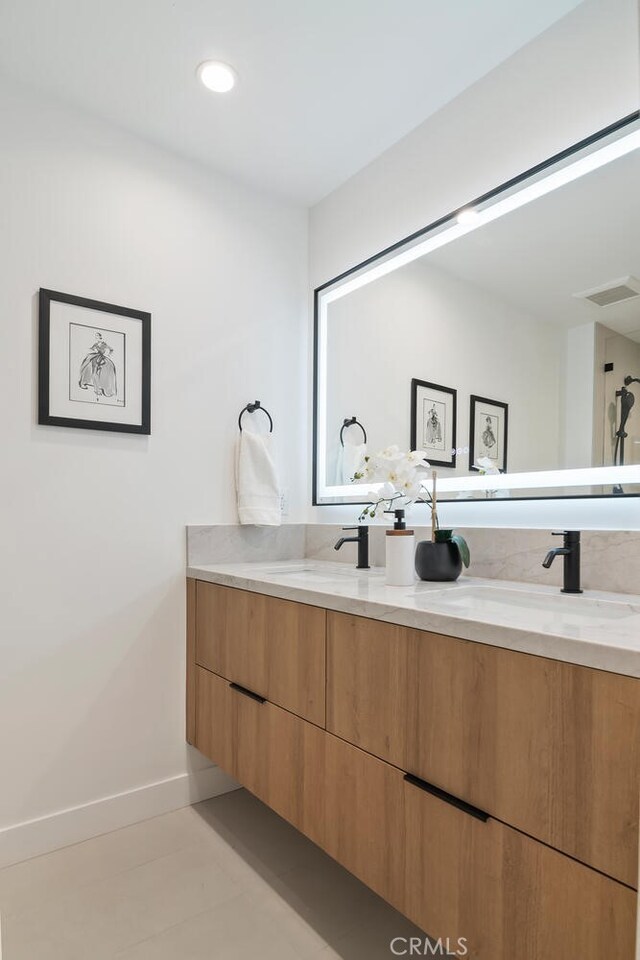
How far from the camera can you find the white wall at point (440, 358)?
163 cm

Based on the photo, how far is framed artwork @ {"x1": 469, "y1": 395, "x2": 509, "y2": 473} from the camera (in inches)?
67.2

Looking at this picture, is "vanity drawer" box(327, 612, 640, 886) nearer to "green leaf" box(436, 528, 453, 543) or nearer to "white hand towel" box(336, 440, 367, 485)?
"green leaf" box(436, 528, 453, 543)

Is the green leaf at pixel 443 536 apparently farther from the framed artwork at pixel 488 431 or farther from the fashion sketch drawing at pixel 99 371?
the fashion sketch drawing at pixel 99 371

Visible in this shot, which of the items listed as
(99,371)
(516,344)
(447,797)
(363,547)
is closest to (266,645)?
Answer: (363,547)

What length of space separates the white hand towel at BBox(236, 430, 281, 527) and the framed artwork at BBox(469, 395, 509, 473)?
80 centimetres

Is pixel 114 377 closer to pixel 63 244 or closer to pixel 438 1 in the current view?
pixel 63 244

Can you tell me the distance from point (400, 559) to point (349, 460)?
812mm

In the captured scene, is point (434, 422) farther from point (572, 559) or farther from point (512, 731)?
point (512, 731)

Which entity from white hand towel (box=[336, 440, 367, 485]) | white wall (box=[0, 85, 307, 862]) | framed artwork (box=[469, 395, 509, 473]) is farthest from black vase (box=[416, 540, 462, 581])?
white wall (box=[0, 85, 307, 862])

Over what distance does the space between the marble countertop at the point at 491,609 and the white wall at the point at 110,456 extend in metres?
0.34

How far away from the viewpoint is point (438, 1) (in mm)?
1499

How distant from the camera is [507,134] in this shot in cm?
167

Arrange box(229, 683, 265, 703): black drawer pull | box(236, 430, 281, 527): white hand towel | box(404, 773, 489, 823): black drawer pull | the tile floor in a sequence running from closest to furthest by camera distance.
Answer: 1. box(404, 773, 489, 823): black drawer pull
2. the tile floor
3. box(229, 683, 265, 703): black drawer pull
4. box(236, 430, 281, 527): white hand towel

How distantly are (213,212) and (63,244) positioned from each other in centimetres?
62
